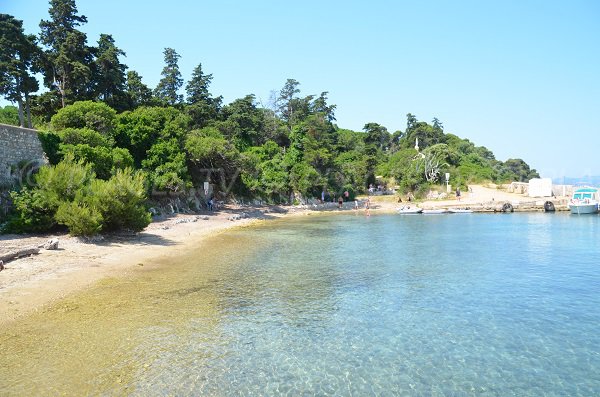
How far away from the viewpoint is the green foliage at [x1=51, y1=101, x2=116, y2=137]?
109 feet

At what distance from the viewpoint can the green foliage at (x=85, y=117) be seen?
109 ft

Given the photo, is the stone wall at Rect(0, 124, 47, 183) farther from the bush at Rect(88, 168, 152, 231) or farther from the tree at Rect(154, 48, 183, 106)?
the tree at Rect(154, 48, 183, 106)

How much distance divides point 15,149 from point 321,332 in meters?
22.6

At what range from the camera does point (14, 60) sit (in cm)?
3328

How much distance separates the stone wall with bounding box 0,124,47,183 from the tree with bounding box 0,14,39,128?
1090 centimetres

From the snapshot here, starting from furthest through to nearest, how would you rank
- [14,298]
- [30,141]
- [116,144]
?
1. [116,144]
2. [30,141]
3. [14,298]

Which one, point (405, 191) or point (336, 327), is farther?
point (405, 191)

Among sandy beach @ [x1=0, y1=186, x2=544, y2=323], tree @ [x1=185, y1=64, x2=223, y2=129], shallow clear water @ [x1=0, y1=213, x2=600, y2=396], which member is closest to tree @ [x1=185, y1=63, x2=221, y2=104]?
tree @ [x1=185, y1=64, x2=223, y2=129]

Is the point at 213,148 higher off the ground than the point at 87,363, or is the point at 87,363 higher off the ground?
the point at 213,148

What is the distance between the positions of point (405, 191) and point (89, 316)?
60.2m

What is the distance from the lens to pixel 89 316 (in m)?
12.1

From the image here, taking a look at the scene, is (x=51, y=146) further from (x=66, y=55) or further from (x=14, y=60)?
(x=66, y=55)

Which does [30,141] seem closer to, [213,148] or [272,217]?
[213,148]

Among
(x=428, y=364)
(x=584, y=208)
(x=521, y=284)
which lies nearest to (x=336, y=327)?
(x=428, y=364)
